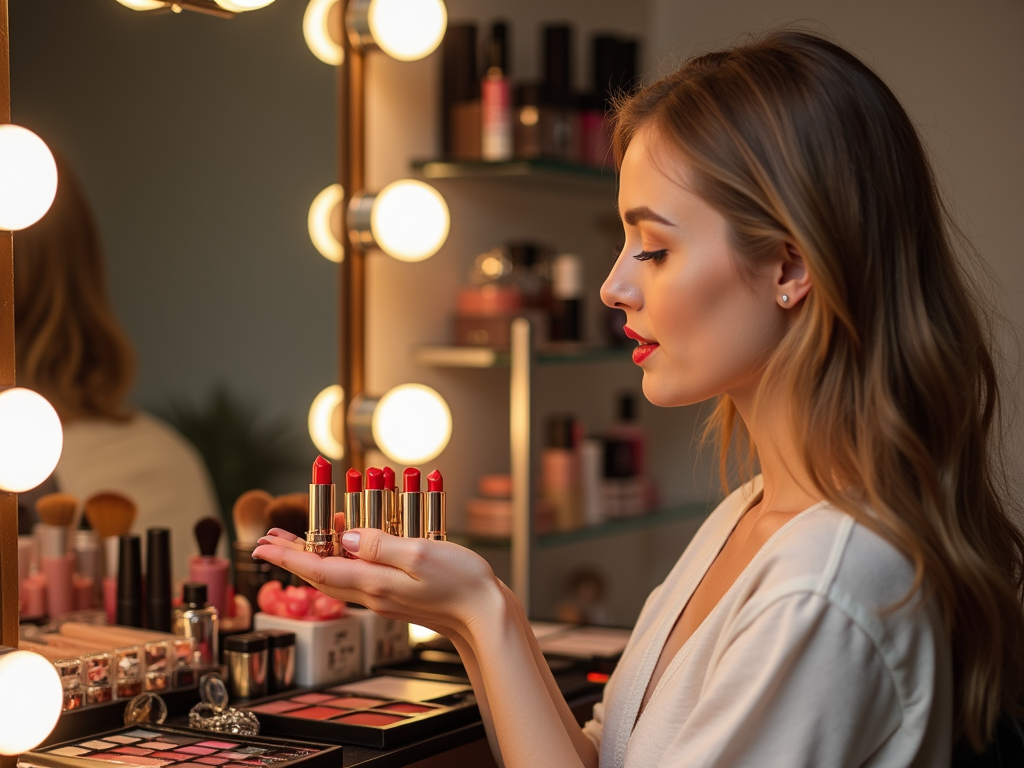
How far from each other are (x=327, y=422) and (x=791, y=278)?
904mm

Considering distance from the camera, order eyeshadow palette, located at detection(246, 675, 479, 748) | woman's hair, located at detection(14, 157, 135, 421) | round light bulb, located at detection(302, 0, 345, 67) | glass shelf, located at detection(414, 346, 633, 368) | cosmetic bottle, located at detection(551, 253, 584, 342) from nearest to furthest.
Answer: eyeshadow palette, located at detection(246, 675, 479, 748) → woman's hair, located at detection(14, 157, 135, 421) → round light bulb, located at detection(302, 0, 345, 67) → glass shelf, located at detection(414, 346, 633, 368) → cosmetic bottle, located at detection(551, 253, 584, 342)

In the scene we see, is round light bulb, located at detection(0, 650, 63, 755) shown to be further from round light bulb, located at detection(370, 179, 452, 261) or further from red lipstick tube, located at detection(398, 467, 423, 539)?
round light bulb, located at detection(370, 179, 452, 261)

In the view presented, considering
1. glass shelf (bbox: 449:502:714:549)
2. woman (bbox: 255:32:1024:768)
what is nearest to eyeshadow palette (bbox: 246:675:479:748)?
woman (bbox: 255:32:1024:768)

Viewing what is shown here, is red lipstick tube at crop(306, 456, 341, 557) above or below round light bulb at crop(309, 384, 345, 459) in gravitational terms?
below

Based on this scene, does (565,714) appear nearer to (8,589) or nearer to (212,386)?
(8,589)

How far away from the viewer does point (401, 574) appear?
923 mm

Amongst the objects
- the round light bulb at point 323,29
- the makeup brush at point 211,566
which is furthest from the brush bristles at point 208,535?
the round light bulb at point 323,29

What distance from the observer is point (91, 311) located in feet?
4.47

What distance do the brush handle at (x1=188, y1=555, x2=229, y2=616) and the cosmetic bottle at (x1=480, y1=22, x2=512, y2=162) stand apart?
827 mm

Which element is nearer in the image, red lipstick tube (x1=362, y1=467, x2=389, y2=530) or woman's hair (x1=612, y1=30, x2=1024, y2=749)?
woman's hair (x1=612, y1=30, x2=1024, y2=749)

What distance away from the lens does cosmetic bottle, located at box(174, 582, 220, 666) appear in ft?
3.87

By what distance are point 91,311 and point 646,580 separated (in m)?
1.44

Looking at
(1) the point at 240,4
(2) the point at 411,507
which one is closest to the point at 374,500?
(2) the point at 411,507

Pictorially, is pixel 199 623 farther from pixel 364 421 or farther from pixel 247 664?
pixel 364 421
